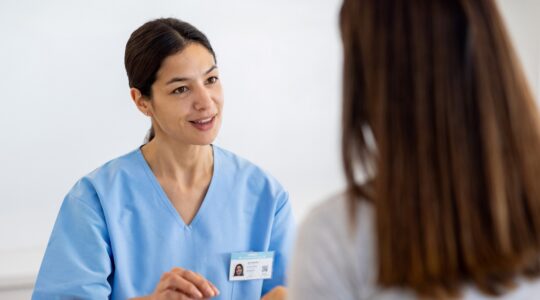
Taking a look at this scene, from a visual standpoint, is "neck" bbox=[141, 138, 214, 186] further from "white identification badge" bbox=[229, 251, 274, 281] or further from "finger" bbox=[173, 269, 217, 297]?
"finger" bbox=[173, 269, 217, 297]

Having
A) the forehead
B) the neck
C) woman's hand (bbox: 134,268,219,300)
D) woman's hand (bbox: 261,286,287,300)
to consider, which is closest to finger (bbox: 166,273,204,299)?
woman's hand (bbox: 134,268,219,300)

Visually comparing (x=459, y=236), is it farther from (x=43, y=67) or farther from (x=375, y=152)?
(x=43, y=67)

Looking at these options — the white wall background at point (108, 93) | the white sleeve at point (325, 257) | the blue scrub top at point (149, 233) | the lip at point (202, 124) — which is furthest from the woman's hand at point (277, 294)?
the white wall background at point (108, 93)

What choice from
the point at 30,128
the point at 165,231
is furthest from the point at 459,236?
the point at 30,128

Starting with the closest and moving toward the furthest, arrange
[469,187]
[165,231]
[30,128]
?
[469,187], [165,231], [30,128]

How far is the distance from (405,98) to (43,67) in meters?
1.92

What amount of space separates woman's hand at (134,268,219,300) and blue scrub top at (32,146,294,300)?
0.71ft

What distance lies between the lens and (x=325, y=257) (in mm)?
836

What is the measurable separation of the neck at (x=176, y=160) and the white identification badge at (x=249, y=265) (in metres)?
0.24

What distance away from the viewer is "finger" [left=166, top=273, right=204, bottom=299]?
155 centimetres

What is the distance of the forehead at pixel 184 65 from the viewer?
6.05 ft

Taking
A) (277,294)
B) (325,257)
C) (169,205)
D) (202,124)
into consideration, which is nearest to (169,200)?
(169,205)

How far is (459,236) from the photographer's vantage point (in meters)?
0.81

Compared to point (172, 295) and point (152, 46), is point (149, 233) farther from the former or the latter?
point (152, 46)
